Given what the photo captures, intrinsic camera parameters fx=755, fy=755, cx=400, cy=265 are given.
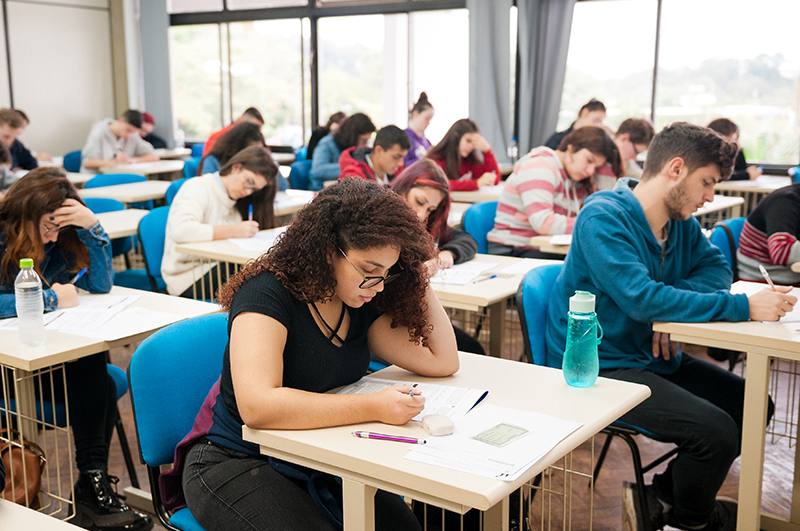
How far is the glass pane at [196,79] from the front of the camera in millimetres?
8875

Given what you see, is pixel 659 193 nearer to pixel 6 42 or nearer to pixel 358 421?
pixel 358 421

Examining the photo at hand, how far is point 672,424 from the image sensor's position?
202 cm

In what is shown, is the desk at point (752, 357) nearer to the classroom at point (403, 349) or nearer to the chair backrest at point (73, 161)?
the classroom at point (403, 349)

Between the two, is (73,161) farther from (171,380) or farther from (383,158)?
(171,380)

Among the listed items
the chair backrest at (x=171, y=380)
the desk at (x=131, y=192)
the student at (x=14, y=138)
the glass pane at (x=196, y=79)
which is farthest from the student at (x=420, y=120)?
the chair backrest at (x=171, y=380)

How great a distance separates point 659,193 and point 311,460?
4.67 feet

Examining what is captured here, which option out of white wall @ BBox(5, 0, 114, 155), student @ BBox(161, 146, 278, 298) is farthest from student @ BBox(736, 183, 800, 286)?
white wall @ BBox(5, 0, 114, 155)

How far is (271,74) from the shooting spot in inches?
340

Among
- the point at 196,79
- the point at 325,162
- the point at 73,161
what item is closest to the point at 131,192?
the point at 325,162

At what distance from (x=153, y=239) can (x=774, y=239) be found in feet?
9.25

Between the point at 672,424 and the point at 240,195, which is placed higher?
the point at 240,195

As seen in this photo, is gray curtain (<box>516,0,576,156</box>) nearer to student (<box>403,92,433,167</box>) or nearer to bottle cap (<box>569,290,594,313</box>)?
student (<box>403,92,433,167</box>)

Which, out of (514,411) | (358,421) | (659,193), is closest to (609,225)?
(659,193)

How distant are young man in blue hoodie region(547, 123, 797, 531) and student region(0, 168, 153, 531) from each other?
1386 mm
